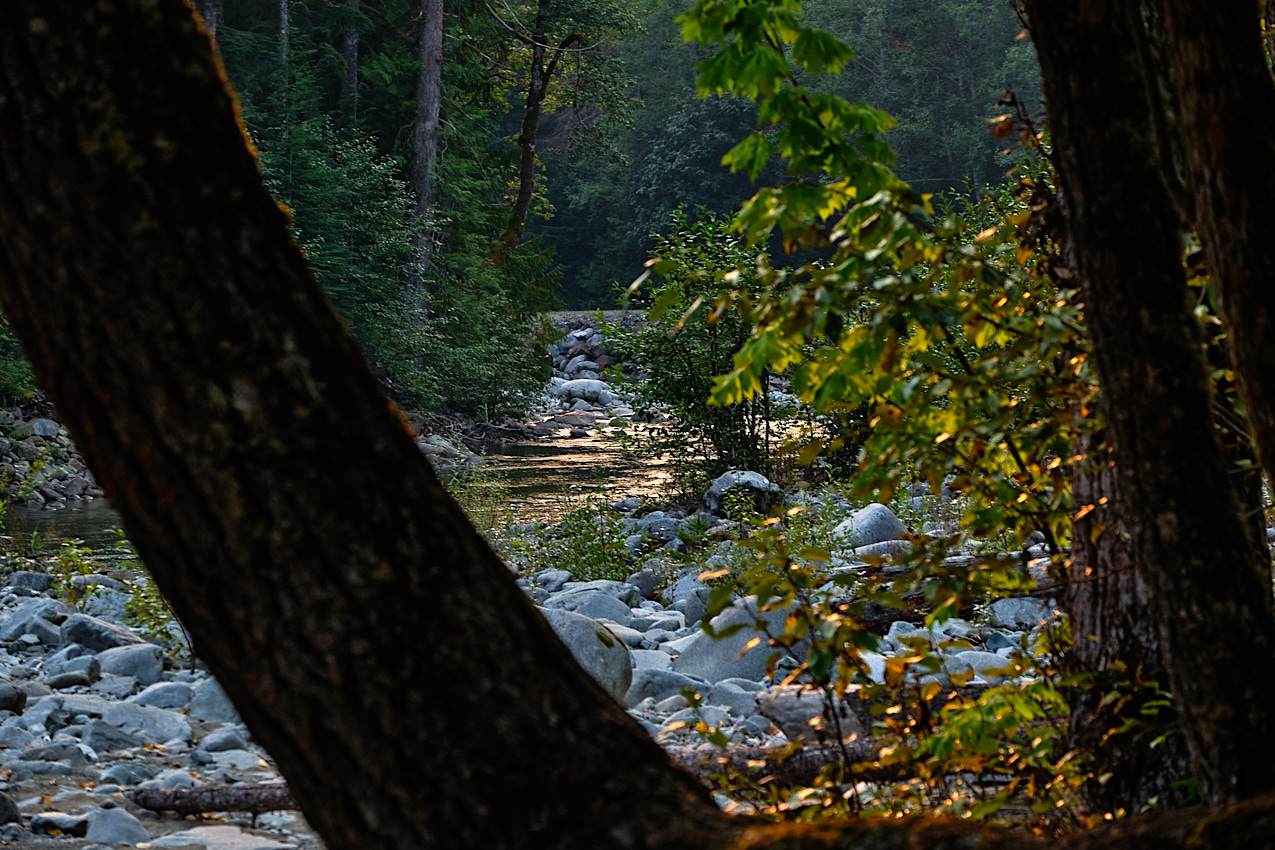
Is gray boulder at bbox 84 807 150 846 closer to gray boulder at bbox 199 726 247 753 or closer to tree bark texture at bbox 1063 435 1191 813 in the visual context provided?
gray boulder at bbox 199 726 247 753

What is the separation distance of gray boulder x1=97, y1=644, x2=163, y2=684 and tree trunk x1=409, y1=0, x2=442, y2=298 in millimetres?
14286

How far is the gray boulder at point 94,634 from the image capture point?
5654mm

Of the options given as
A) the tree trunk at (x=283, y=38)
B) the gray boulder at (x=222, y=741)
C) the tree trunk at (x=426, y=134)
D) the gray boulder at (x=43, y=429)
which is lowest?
the gray boulder at (x=222, y=741)

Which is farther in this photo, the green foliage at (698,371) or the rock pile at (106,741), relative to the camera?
the green foliage at (698,371)

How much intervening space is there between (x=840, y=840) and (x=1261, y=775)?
71 centimetres

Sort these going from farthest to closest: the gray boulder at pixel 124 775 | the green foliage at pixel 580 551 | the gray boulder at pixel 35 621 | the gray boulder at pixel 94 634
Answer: the green foliage at pixel 580 551
the gray boulder at pixel 35 621
the gray boulder at pixel 94 634
the gray boulder at pixel 124 775

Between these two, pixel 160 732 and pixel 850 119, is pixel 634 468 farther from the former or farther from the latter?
pixel 850 119

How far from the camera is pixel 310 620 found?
1.06 metres

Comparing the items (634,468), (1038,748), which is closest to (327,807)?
(1038,748)

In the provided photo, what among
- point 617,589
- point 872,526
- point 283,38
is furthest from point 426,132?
point 872,526

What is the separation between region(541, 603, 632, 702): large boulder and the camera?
470cm

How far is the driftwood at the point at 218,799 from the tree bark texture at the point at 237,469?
2.58 metres

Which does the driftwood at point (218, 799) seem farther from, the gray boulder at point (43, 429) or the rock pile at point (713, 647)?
the gray boulder at point (43, 429)

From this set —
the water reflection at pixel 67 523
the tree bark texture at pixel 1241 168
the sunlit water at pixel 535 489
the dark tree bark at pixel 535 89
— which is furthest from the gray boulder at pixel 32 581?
the dark tree bark at pixel 535 89
